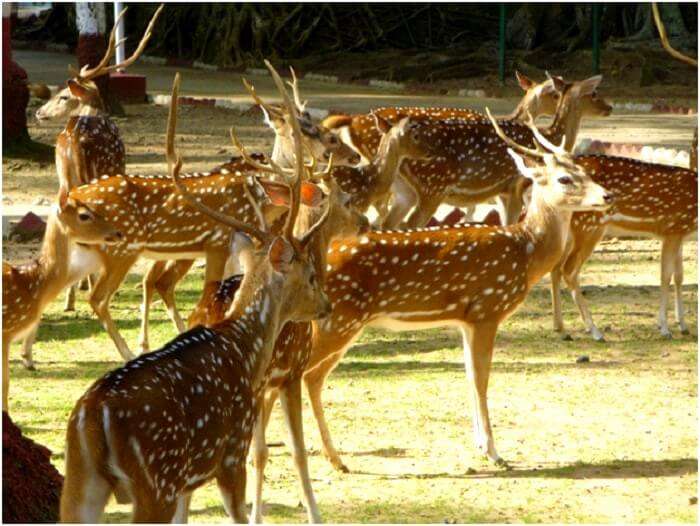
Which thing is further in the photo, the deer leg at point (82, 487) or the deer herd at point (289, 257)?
the deer herd at point (289, 257)

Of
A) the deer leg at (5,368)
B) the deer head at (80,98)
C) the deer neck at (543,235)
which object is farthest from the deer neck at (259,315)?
the deer head at (80,98)

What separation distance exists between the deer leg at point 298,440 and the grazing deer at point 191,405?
0.42m

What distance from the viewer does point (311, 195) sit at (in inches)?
277

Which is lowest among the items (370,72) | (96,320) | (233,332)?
(370,72)

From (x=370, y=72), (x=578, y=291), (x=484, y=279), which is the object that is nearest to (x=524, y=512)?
(x=484, y=279)

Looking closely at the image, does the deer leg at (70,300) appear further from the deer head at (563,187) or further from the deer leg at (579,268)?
the deer head at (563,187)

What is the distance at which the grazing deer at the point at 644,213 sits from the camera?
31.5ft

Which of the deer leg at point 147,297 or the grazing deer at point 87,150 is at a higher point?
the grazing deer at point 87,150

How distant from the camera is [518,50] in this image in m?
24.4

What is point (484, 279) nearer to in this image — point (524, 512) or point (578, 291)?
point (524, 512)

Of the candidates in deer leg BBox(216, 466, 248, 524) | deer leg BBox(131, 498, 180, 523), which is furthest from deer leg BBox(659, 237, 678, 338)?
deer leg BBox(131, 498, 180, 523)

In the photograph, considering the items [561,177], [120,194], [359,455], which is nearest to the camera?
[359,455]

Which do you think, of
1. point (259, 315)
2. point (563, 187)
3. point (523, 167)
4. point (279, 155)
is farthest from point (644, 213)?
point (259, 315)

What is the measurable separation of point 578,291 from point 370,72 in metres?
15.1
